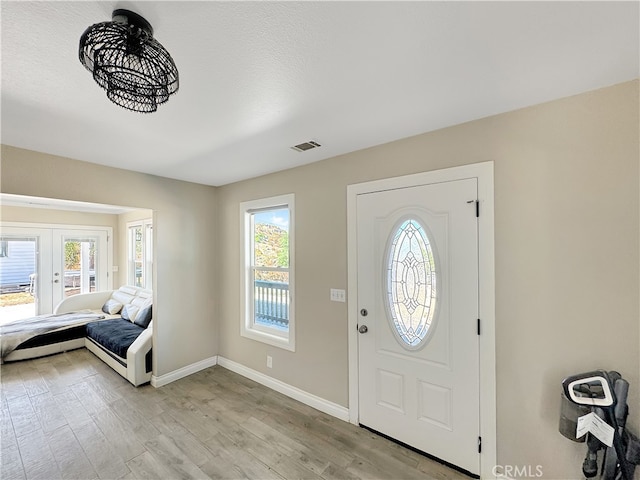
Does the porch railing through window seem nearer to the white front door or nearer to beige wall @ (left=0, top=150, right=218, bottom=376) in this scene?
beige wall @ (left=0, top=150, right=218, bottom=376)

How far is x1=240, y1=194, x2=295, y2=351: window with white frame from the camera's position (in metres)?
3.02

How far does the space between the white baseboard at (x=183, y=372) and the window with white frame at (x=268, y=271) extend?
2.44 ft

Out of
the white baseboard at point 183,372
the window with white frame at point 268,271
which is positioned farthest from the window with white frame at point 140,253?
the window with white frame at point 268,271

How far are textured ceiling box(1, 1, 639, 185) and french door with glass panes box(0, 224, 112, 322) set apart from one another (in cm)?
447

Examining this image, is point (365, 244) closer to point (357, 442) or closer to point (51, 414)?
point (357, 442)

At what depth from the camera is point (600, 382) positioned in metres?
1.33

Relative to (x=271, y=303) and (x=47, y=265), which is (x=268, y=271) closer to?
(x=271, y=303)

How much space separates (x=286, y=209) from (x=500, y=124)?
2.11 metres

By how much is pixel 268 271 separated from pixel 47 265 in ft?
17.3

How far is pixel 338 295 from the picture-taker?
257 centimetres

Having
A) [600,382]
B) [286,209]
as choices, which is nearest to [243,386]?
[286,209]

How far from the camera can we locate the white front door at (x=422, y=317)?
6.21 feet

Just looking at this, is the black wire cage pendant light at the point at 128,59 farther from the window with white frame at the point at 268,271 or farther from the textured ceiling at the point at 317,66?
the window with white frame at the point at 268,271

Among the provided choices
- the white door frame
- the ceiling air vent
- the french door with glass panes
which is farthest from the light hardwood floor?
the french door with glass panes
